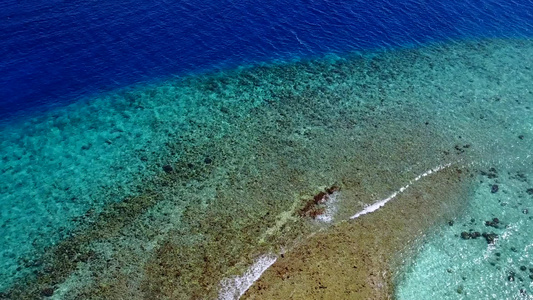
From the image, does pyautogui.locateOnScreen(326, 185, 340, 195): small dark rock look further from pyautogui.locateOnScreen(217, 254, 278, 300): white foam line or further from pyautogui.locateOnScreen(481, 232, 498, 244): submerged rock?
pyautogui.locateOnScreen(481, 232, 498, 244): submerged rock

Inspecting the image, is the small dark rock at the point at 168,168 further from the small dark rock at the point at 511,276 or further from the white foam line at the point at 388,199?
the small dark rock at the point at 511,276

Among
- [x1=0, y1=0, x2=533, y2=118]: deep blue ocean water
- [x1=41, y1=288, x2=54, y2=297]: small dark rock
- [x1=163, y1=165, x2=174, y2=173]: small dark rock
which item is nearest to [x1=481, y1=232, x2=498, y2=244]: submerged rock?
[x1=163, y1=165, x2=174, y2=173]: small dark rock

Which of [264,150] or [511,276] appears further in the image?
[264,150]

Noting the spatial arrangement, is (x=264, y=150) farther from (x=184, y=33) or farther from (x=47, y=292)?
(x=184, y=33)

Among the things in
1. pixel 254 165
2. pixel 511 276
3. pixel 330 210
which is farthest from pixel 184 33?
pixel 511 276

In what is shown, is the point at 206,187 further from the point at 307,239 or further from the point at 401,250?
the point at 401,250

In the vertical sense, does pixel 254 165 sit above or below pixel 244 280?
above

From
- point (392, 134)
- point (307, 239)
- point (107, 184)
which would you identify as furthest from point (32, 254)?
point (392, 134)
